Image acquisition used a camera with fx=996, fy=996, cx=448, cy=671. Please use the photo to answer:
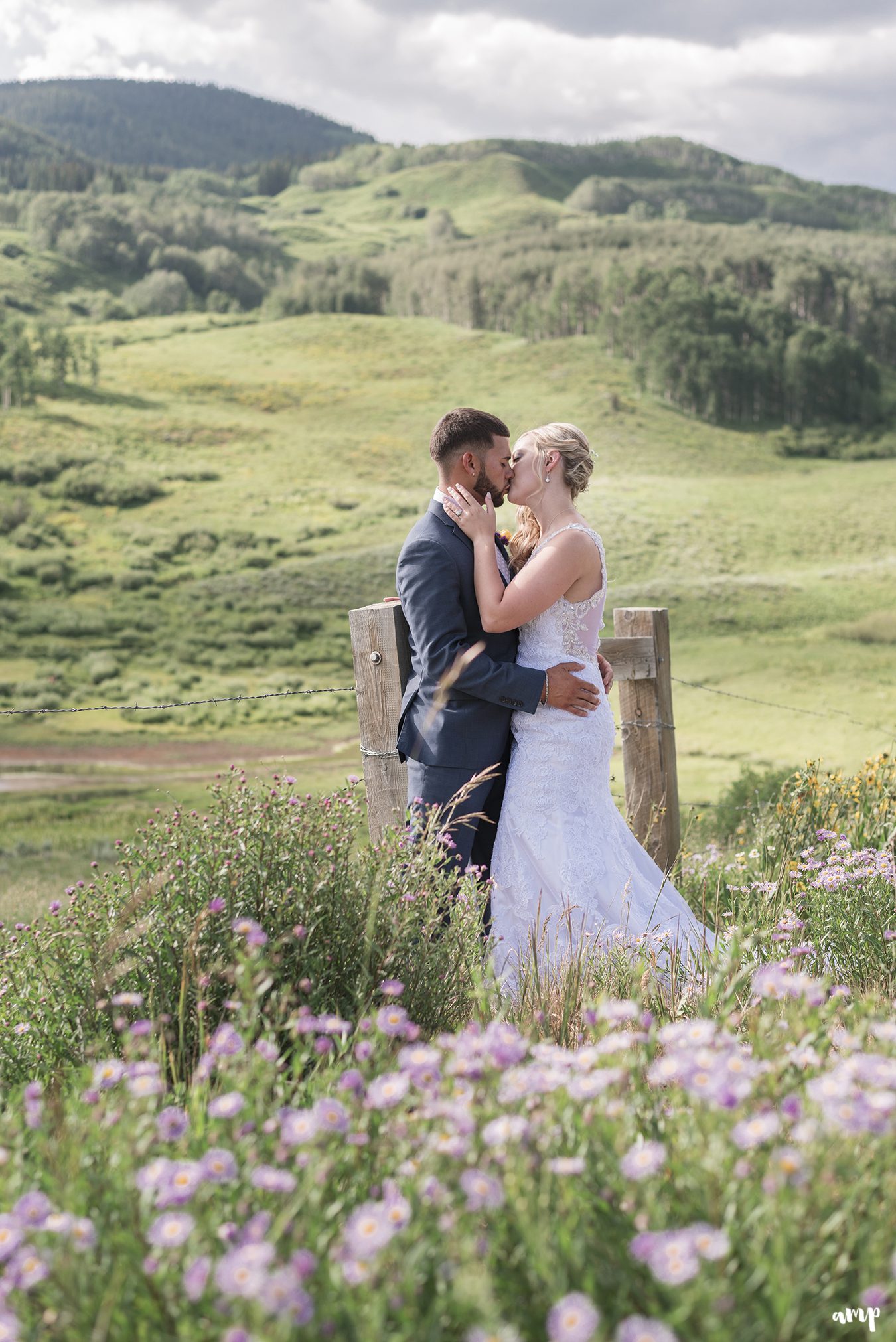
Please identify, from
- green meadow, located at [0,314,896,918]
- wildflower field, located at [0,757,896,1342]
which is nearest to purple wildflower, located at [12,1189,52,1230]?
wildflower field, located at [0,757,896,1342]

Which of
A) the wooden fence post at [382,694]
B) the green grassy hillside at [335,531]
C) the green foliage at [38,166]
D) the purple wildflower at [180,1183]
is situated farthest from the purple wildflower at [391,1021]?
the green foliage at [38,166]

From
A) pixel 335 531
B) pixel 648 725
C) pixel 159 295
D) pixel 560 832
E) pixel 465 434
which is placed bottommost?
pixel 560 832

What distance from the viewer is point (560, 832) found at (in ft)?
12.7

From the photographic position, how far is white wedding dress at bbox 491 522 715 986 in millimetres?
3840

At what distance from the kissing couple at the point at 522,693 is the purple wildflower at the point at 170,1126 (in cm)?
217

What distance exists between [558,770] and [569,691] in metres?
0.32

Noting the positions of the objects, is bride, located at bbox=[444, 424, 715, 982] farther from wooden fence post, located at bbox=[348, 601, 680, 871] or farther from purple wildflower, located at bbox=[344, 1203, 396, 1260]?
purple wildflower, located at bbox=[344, 1203, 396, 1260]

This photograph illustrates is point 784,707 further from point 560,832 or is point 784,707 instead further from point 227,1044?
point 227,1044

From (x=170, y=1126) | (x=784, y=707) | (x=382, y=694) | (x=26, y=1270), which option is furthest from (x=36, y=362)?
(x=26, y=1270)

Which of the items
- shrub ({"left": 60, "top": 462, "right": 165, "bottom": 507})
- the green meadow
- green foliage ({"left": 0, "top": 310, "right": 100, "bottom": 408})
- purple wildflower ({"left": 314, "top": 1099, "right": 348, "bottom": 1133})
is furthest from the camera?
green foliage ({"left": 0, "top": 310, "right": 100, "bottom": 408})

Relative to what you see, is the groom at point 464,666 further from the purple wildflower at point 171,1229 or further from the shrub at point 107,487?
the shrub at point 107,487

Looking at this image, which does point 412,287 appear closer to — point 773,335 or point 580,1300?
point 773,335

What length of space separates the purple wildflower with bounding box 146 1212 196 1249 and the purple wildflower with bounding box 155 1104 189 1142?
21cm

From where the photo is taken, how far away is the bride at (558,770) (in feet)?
12.5
